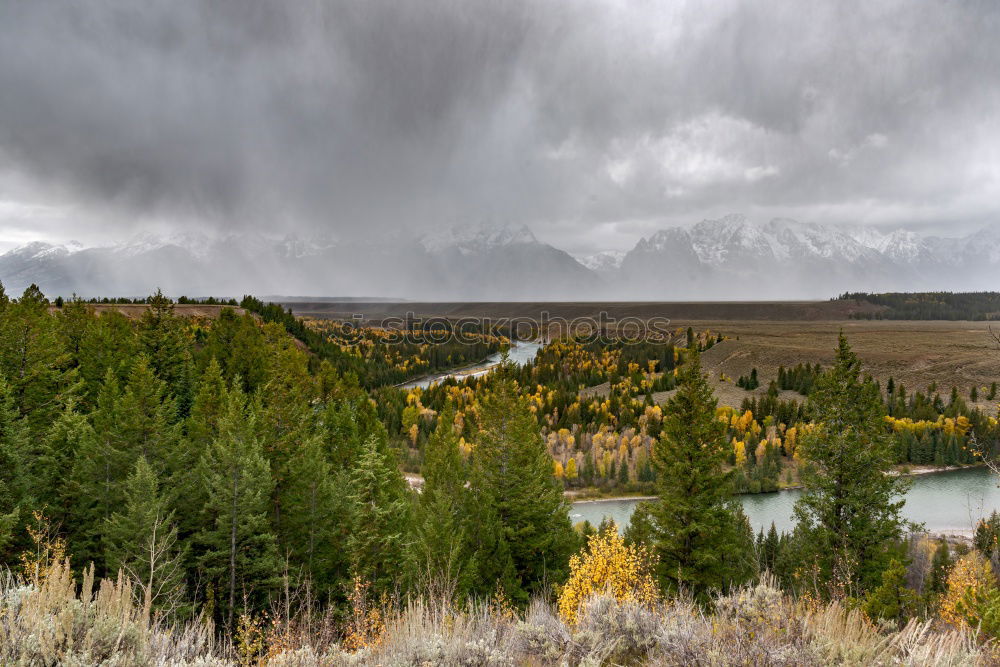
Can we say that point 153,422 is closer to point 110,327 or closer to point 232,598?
point 232,598

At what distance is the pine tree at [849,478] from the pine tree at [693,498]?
5753 mm

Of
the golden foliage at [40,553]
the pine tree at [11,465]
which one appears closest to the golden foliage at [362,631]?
the golden foliage at [40,553]

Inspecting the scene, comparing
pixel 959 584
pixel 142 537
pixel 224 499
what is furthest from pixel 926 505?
pixel 142 537

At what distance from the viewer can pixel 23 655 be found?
237 inches

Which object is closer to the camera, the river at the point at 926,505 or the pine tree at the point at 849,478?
the pine tree at the point at 849,478

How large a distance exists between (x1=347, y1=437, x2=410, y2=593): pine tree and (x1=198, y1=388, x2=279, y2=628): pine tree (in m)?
4.05

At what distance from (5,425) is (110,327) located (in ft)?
136

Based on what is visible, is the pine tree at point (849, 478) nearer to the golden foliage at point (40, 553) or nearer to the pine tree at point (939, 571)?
the pine tree at point (939, 571)

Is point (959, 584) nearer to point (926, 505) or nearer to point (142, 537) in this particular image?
point (142, 537)

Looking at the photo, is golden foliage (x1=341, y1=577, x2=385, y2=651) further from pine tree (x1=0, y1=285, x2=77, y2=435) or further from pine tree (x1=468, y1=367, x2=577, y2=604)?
pine tree (x1=0, y1=285, x2=77, y2=435)

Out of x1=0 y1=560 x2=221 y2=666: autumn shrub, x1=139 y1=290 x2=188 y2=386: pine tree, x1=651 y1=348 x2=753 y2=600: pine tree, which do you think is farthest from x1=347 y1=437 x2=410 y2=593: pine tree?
x1=139 y1=290 x2=188 y2=386: pine tree

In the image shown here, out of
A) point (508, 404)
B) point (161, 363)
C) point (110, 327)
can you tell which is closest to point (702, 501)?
point (508, 404)

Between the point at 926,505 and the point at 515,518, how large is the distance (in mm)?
82836

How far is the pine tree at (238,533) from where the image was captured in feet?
81.0
